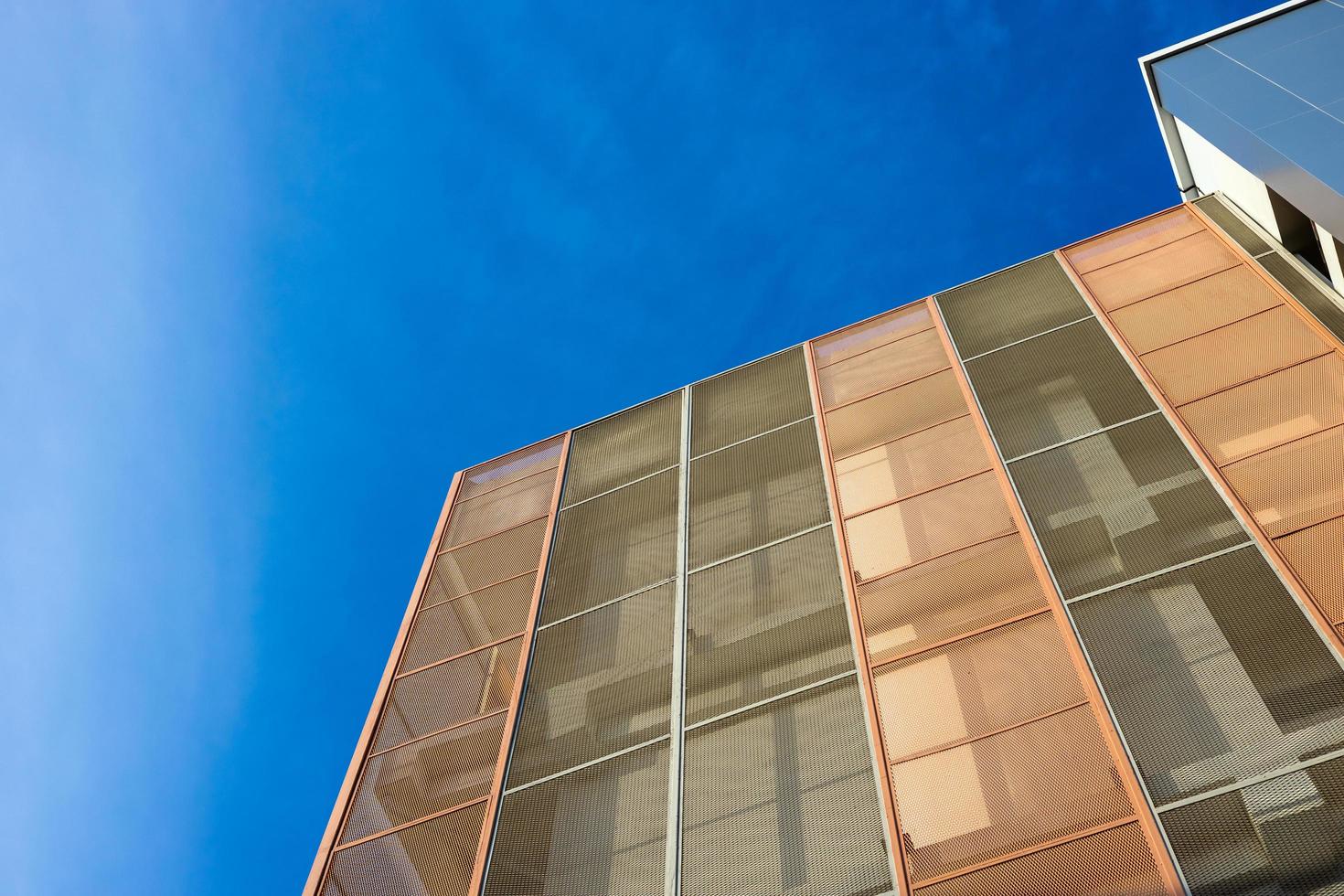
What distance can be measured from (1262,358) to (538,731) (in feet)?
29.2

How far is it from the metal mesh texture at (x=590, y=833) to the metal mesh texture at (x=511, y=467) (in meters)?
6.62

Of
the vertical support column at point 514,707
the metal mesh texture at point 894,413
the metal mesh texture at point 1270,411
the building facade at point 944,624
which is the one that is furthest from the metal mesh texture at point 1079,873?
the metal mesh texture at point 894,413

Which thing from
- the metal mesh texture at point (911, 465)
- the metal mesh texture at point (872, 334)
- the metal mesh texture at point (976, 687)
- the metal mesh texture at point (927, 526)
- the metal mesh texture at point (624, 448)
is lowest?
the metal mesh texture at point (976, 687)

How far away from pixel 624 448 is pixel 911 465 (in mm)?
4955

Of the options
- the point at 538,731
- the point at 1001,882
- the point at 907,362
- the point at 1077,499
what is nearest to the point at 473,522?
the point at 538,731

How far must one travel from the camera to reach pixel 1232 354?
11.7 m

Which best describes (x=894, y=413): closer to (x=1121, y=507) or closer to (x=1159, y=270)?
(x=1121, y=507)

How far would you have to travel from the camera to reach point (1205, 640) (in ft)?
28.4

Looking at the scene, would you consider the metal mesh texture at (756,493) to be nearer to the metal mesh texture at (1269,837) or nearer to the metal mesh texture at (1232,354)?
the metal mesh texture at (1232,354)

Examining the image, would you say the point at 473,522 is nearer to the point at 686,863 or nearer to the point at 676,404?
the point at 676,404

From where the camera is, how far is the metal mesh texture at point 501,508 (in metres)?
15.3

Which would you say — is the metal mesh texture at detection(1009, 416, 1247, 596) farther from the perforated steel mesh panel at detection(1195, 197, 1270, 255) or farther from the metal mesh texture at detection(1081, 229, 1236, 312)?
the perforated steel mesh panel at detection(1195, 197, 1270, 255)

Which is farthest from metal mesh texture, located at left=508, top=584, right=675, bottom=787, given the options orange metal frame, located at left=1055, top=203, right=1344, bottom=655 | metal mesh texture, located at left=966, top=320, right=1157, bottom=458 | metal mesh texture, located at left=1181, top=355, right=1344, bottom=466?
metal mesh texture, located at left=1181, top=355, right=1344, bottom=466

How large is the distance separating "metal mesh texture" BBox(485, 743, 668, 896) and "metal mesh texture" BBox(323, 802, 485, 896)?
343 mm
